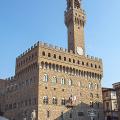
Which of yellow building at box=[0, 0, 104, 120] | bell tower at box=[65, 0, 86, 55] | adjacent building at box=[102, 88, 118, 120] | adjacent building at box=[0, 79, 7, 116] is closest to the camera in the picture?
yellow building at box=[0, 0, 104, 120]

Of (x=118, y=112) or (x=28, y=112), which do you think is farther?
(x=118, y=112)

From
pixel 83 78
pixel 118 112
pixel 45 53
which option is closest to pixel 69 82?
pixel 83 78

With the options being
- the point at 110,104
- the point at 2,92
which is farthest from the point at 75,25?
the point at 2,92

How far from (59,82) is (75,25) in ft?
52.2

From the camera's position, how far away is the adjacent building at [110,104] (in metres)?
67.2

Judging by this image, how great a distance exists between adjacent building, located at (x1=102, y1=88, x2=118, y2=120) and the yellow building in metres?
3.19

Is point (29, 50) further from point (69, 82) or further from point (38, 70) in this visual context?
point (69, 82)

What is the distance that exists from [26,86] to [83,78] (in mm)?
13246

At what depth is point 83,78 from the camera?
63.8 metres

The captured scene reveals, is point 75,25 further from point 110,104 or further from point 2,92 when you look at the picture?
point 2,92

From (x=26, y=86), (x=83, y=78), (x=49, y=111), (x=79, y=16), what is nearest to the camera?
(x=49, y=111)

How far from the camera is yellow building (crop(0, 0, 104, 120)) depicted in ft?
186

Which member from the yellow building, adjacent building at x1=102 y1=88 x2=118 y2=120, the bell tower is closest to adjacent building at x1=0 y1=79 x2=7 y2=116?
the yellow building

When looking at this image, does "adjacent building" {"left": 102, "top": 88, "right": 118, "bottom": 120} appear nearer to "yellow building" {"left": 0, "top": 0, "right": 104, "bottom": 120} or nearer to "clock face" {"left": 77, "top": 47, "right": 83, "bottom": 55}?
"yellow building" {"left": 0, "top": 0, "right": 104, "bottom": 120}
